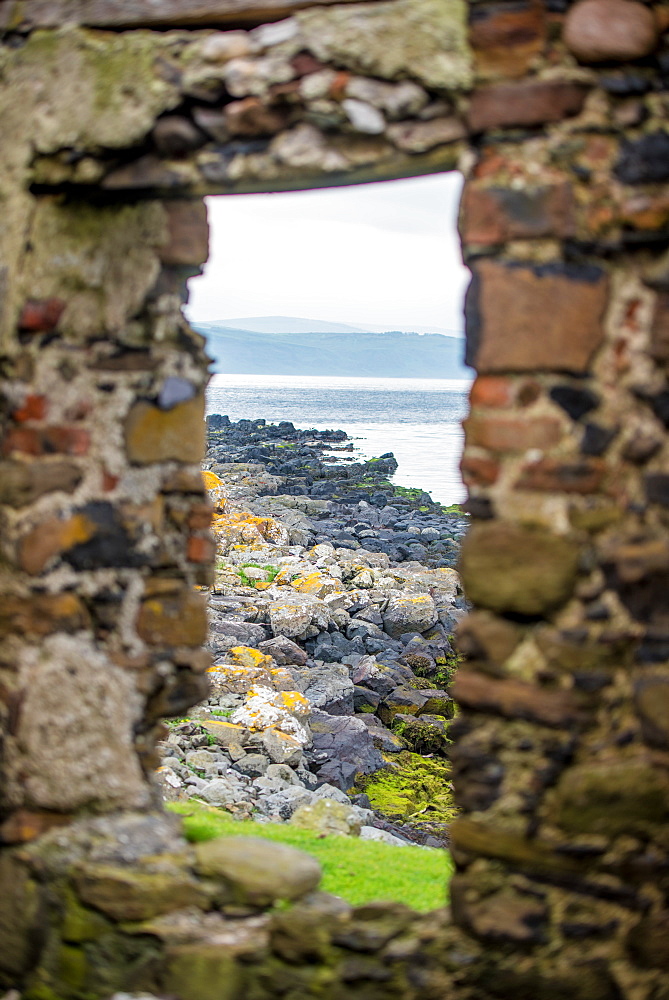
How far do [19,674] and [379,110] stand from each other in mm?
2007

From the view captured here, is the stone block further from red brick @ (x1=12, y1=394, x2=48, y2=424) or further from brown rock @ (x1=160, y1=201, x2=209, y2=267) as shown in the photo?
brown rock @ (x1=160, y1=201, x2=209, y2=267)

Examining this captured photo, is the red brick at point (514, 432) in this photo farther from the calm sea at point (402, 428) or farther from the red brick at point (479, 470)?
the calm sea at point (402, 428)

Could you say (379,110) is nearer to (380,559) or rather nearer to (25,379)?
(25,379)

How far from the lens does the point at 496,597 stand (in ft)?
8.60

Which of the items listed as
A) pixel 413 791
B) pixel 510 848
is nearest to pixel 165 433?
pixel 510 848

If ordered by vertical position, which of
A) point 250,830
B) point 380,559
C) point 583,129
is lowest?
point 380,559

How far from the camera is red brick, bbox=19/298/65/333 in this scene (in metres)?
3.04

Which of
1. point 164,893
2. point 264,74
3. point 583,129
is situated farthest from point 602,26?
point 164,893

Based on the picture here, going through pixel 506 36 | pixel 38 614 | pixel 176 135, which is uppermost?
pixel 506 36

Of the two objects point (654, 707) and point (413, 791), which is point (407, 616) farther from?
point (654, 707)

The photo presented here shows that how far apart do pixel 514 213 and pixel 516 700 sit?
128cm

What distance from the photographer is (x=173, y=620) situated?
10.9 feet

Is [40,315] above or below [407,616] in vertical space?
above

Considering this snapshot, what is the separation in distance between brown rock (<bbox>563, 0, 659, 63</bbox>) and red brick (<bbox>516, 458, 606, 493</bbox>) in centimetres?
102
